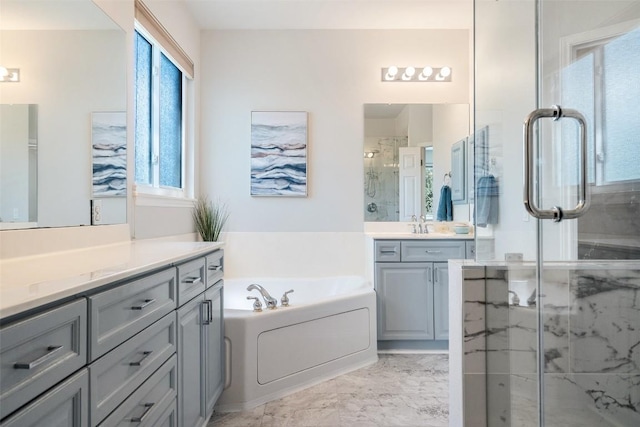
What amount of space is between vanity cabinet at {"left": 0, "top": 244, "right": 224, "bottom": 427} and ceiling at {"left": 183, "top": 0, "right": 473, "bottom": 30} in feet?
7.35

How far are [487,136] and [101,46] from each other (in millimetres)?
1844

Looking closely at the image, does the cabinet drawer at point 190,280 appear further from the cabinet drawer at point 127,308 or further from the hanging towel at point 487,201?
the hanging towel at point 487,201

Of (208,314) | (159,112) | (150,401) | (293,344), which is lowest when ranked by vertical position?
(293,344)

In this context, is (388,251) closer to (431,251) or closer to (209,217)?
(431,251)

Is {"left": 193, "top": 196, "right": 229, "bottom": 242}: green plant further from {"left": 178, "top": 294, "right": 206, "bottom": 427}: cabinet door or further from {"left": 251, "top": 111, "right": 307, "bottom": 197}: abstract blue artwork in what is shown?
{"left": 178, "top": 294, "right": 206, "bottom": 427}: cabinet door

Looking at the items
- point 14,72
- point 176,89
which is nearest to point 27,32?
point 14,72

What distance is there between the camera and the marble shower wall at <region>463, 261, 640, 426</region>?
1425 millimetres

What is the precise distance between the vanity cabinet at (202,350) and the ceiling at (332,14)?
6.98ft

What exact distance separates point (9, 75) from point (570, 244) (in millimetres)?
2083

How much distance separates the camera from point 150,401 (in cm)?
117

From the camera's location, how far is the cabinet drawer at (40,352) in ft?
2.03

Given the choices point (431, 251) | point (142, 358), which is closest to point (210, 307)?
point (142, 358)

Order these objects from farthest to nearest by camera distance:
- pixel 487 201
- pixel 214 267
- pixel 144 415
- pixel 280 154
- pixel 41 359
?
pixel 280 154 → pixel 214 267 → pixel 487 201 → pixel 144 415 → pixel 41 359

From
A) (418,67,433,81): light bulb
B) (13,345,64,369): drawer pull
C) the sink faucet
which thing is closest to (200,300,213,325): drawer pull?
(13,345,64,369): drawer pull
